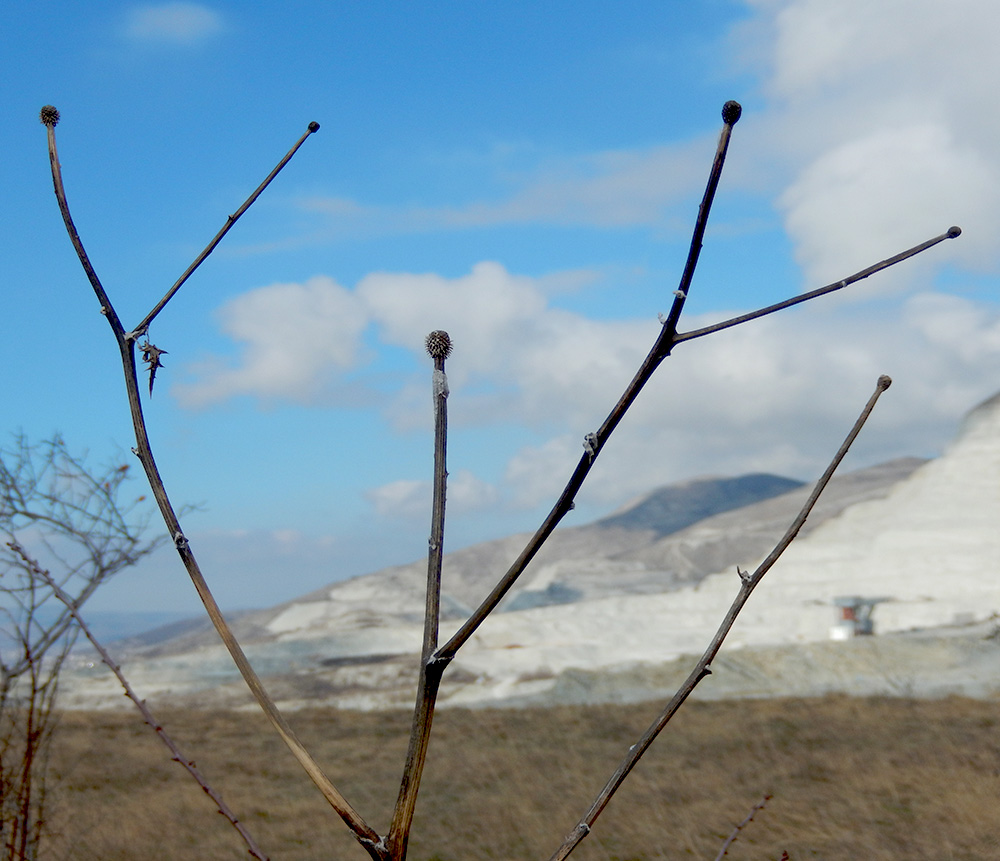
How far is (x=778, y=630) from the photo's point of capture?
60.1 feet

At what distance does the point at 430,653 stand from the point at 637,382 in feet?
0.70

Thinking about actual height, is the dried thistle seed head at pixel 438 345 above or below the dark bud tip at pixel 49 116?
below

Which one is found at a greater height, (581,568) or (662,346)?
(581,568)

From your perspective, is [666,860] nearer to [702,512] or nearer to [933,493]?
[933,493]

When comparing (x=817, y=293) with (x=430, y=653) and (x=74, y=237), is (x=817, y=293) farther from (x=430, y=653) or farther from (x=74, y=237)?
(x=74, y=237)

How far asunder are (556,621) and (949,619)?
331 inches

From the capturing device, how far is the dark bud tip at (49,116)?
0.69 metres

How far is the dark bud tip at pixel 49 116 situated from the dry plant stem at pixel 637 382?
49cm

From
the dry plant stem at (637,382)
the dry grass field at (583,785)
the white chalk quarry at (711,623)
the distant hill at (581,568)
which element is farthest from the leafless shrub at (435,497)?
the distant hill at (581,568)

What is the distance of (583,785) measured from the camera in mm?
8234

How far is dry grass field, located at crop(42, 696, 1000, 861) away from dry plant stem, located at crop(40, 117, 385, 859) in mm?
5047

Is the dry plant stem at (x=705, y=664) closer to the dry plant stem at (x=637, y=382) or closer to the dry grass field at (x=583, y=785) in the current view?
the dry plant stem at (x=637, y=382)

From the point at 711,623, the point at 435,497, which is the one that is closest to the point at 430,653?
the point at 435,497

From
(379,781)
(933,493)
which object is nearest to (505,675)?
(379,781)
